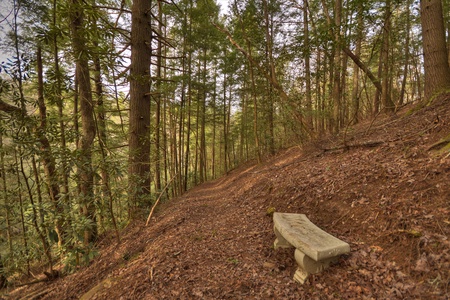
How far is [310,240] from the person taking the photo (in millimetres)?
2350

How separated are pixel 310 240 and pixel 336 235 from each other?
722 mm

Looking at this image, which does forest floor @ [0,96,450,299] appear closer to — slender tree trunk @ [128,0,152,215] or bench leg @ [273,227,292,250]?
bench leg @ [273,227,292,250]

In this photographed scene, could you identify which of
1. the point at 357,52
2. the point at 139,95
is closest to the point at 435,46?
the point at 357,52

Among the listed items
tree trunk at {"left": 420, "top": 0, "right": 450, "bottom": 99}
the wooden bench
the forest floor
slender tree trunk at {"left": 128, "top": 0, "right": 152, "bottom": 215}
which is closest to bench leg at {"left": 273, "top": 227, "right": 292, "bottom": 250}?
the forest floor

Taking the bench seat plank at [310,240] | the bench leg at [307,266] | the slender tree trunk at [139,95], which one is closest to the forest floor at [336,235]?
the bench leg at [307,266]

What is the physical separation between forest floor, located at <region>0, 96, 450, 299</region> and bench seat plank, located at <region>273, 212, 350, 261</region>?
251mm

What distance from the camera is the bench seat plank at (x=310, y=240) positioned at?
2.15 metres

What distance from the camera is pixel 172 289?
233 centimetres

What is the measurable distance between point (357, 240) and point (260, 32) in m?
9.57

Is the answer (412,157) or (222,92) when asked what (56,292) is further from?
(222,92)

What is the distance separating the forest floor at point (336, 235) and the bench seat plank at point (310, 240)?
0.82 ft

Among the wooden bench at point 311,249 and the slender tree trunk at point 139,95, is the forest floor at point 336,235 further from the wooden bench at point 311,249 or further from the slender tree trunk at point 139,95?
the slender tree trunk at point 139,95

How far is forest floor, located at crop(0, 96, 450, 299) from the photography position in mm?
2059

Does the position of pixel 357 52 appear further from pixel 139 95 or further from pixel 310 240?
pixel 310 240
